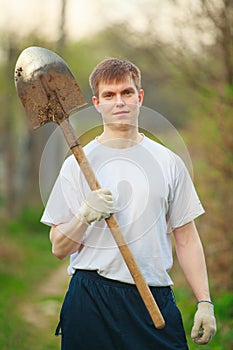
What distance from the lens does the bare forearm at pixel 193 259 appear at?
3.46 m

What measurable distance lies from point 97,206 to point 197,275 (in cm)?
67

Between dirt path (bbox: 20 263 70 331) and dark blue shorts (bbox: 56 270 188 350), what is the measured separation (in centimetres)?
409

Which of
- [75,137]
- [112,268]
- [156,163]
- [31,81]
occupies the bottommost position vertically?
[112,268]

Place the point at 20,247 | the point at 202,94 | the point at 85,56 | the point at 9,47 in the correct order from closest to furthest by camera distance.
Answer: the point at 202,94 < the point at 20,247 < the point at 9,47 < the point at 85,56

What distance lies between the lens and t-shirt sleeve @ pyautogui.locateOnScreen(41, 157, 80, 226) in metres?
3.39

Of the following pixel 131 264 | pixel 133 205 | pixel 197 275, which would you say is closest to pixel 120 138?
pixel 133 205

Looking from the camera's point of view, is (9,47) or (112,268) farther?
(9,47)

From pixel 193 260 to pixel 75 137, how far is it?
838 mm

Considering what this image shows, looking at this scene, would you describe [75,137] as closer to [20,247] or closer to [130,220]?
[130,220]

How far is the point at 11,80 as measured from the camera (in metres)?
18.8

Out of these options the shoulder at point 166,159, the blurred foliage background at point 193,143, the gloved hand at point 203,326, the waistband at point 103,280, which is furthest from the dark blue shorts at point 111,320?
the blurred foliage background at point 193,143

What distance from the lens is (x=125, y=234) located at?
10.9ft

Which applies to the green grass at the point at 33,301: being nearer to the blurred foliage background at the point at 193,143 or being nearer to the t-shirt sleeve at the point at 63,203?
the blurred foliage background at the point at 193,143

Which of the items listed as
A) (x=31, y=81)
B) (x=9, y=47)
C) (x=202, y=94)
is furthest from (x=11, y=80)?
(x=31, y=81)
